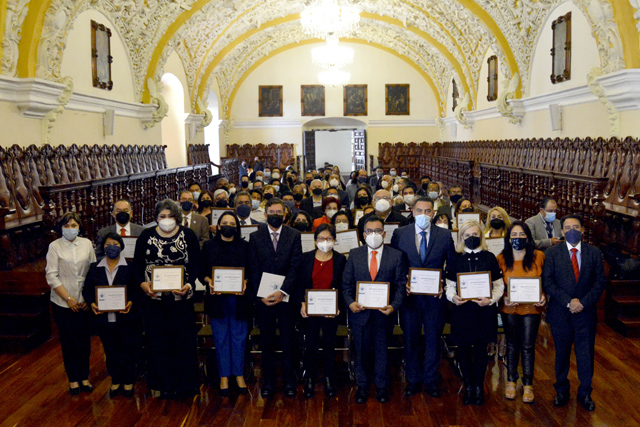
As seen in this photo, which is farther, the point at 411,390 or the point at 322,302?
the point at 411,390

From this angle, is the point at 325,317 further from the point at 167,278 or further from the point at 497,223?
the point at 497,223

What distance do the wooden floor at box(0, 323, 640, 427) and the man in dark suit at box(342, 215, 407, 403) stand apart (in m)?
0.26

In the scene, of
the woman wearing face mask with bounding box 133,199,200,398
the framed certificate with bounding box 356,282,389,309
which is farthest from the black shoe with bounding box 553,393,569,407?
the woman wearing face mask with bounding box 133,199,200,398

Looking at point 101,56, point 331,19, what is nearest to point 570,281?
point 101,56

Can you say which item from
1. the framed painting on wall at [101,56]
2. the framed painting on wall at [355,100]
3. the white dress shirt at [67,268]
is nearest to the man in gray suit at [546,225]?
the white dress shirt at [67,268]

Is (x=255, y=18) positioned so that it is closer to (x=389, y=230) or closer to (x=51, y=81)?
(x=51, y=81)

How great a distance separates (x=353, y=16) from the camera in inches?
707

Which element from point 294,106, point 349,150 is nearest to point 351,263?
point 294,106

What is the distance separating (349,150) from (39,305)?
97.0ft

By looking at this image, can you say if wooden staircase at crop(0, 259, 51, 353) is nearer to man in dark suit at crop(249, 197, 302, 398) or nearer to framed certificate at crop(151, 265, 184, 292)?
framed certificate at crop(151, 265, 184, 292)

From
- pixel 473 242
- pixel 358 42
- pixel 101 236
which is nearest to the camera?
pixel 473 242

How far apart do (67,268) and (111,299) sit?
617 millimetres

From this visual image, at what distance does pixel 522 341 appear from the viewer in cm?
544

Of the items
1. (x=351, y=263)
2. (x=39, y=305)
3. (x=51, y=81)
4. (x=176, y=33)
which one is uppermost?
(x=176, y=33)
